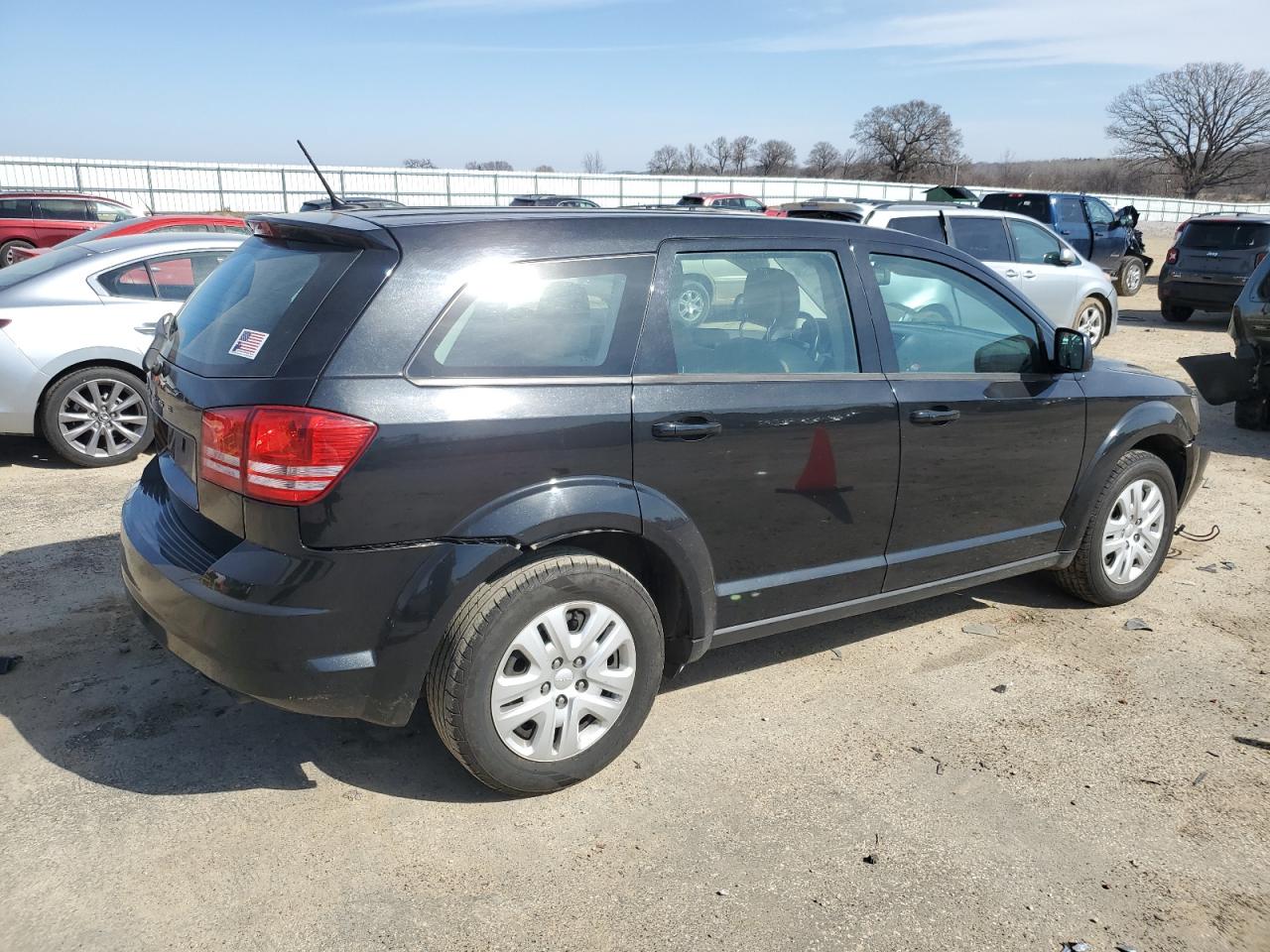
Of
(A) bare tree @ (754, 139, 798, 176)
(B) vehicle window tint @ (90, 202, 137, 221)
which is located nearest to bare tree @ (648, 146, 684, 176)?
(A) bare tree @ (754, 139, 798, 176)

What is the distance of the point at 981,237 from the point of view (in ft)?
35.0

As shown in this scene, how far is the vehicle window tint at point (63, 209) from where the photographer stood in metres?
19.5

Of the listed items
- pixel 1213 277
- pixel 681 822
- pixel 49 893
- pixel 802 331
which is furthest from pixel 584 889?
pixel 1213 277

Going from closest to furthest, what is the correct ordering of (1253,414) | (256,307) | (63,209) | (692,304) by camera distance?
(256,307) → (692,304) → (1253,414) → (63,209)

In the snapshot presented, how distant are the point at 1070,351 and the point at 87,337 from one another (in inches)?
240

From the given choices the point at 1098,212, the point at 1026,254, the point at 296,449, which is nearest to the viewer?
the point at 296,449

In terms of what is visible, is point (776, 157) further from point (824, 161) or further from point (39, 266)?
point (39, 266)

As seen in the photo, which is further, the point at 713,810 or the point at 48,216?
the point at 48,216

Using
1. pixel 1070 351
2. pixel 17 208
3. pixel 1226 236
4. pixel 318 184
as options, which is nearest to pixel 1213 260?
pixel 1226 236

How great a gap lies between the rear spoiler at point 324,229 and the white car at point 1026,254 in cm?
773

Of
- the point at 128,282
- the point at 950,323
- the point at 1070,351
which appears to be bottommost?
the point at 1070,351

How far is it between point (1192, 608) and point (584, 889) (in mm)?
3661

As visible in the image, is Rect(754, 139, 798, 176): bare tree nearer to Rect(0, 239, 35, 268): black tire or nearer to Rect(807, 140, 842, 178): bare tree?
Rect(807, 140, 842, 178): bare tree

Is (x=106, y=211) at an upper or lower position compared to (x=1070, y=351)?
upper
